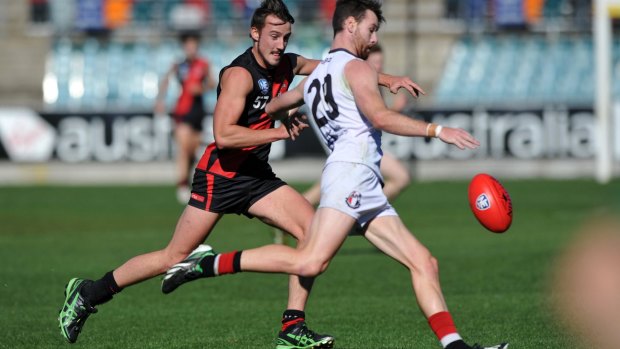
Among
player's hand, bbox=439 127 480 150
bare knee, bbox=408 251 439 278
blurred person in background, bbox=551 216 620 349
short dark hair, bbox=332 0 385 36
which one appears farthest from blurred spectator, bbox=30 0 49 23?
player's hand, bbox=439 127 480 150

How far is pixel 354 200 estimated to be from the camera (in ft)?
21.3

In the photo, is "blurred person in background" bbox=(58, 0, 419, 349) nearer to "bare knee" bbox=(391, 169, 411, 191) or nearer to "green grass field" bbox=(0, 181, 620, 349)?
"green grass field" bbox=(0, 181, 620, 349)

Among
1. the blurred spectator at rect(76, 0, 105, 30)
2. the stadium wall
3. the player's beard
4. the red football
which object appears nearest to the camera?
the red football

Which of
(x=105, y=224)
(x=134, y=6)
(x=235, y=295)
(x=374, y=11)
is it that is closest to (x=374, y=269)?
(x=235, y=295)

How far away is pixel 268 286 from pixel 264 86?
3589 mm

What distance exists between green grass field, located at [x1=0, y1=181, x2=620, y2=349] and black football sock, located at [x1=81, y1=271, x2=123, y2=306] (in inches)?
12.6

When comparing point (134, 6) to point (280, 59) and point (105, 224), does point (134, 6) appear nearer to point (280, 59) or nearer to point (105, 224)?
point (105, 224)

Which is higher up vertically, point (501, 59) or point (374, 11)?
point (374, 11)

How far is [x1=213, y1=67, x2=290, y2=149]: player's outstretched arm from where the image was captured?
279 inches

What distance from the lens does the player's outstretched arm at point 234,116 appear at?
7.10 m

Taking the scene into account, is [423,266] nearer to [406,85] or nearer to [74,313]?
[406,85]

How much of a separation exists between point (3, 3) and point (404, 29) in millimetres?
11389

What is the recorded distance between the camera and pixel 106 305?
9.52m

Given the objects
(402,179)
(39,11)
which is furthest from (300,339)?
(39,11)
